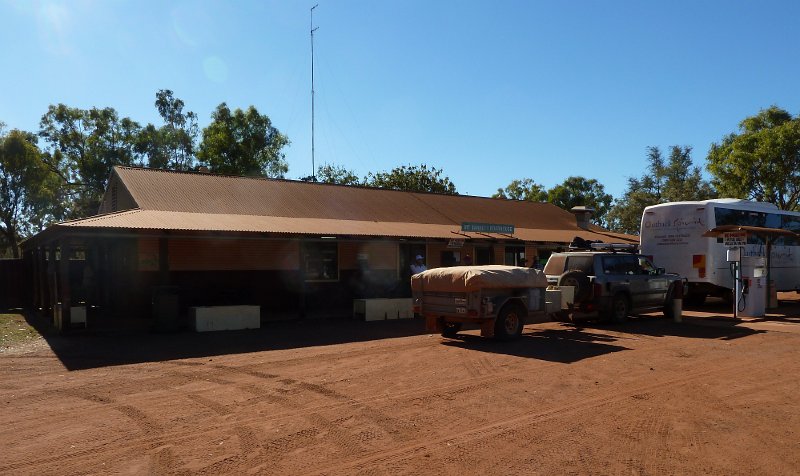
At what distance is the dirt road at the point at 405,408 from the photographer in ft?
16.3

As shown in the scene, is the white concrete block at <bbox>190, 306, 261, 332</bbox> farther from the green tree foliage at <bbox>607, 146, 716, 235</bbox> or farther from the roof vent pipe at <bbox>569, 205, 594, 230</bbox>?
the green tree foliage at <bbox>607, 146, 716, 235</bbox>

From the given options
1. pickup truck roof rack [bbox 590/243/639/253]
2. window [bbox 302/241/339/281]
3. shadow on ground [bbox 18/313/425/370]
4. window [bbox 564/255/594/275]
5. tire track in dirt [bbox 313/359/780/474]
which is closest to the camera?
tire track in dirt [bbox 313/359/780/474]

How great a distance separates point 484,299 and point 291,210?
10.3m

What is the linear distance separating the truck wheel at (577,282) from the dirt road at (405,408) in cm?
216

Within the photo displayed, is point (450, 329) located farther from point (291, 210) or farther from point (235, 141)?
point (235, 141)

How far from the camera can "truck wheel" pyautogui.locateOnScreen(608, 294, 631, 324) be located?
46.6 ft

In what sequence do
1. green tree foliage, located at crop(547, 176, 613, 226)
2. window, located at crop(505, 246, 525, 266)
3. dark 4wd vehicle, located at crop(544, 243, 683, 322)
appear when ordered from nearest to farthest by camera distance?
dark 4wd vehicle, located at crop(544, 243, 683, 322) → window, located at crop(505, 246, 525, 266) → green tree foliage, located at crop(547, 176, 613, 226)

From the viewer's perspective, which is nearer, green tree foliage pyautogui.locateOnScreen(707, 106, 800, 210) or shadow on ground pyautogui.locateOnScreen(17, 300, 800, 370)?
shadow on ground pyautogui.locateOnScreen(17, 300, 800, 370)

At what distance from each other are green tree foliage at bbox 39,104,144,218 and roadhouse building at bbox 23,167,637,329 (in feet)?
74.0

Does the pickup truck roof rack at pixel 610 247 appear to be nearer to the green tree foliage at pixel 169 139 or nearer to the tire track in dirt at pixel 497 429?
the tire track in dirt at pixel 497 429

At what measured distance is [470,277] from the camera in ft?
35.9

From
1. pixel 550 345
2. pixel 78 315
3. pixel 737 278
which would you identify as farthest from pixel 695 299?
pixel 78 315

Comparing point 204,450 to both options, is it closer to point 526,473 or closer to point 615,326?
point 526,473

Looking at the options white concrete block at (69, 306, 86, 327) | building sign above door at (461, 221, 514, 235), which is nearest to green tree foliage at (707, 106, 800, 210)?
building sign above door at (461, 221, 514, 235)
